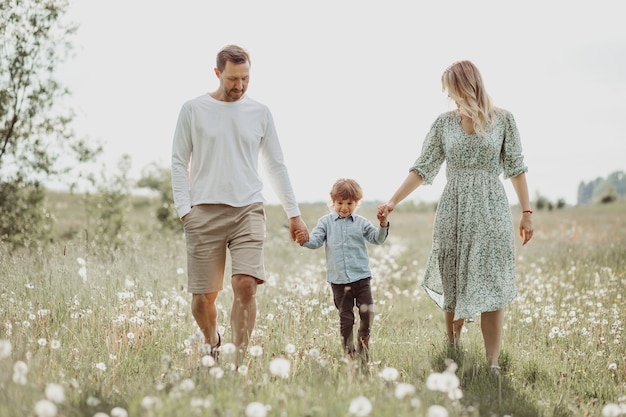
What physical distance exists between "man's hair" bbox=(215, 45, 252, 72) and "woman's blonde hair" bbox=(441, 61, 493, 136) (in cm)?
178

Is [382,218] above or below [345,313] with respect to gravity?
above

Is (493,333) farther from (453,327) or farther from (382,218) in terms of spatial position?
(382,218)

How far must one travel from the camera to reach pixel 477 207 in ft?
19.3

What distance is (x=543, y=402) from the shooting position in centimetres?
513

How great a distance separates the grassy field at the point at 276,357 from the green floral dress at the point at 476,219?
587 mm

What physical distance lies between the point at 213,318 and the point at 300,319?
1.27 meters

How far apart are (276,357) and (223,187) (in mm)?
1419

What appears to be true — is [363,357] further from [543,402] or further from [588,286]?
[588,286]

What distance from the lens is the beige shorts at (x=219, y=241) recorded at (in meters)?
5.42

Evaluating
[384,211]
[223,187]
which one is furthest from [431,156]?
[223,187]

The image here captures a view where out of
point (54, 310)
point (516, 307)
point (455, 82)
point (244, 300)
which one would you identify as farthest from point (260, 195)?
point (516, 307)

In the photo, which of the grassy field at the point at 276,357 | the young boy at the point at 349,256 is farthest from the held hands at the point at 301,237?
the grassy field at the point at 276,357

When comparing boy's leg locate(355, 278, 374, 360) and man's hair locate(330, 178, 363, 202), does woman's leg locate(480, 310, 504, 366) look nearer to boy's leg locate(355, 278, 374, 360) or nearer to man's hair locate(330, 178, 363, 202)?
boy's leg locate(355, 278, 374, 360)

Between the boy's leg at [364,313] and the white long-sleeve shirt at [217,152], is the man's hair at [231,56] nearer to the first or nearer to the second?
the white long-sleeve shirt at [217,152]
